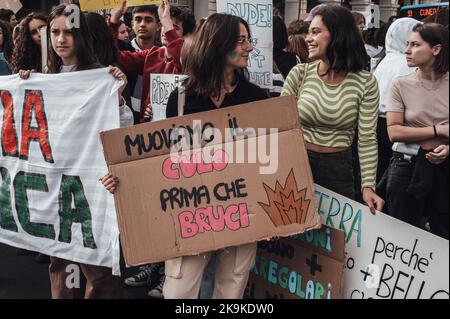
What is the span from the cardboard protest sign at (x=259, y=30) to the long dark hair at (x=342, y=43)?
4.86 feet

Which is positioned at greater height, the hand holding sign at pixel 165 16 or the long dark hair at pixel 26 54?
the hand holding sign at pixel 165 16

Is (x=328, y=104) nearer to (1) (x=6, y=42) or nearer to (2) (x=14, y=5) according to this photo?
(1) (x=6, y=42)

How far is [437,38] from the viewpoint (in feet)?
10.8

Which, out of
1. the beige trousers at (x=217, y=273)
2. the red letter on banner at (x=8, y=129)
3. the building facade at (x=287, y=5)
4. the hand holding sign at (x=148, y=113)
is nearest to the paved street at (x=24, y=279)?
the red letter on banner at (x=8, y=129)

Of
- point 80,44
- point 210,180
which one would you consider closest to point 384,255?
point 210,180

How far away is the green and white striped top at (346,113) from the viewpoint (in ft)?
10.0

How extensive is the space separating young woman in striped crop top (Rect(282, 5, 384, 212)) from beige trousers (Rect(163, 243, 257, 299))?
2.02 feet

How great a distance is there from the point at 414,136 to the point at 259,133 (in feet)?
2.86

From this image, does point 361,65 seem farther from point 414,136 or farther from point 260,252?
point 260,252

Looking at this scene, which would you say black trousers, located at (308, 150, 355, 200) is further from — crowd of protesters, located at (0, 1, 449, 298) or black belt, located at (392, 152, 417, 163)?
black belt, located at (392, 152, 417, 163)

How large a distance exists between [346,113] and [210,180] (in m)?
0.77

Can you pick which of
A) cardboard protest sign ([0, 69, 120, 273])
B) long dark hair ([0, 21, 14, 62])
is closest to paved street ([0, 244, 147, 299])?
cardboard protest sign ([0, 69, 120, 273])

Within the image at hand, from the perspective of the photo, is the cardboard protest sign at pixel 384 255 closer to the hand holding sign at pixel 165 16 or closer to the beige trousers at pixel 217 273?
the beige trousers at pixel 217 273

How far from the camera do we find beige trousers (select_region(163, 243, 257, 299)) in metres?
2.76
